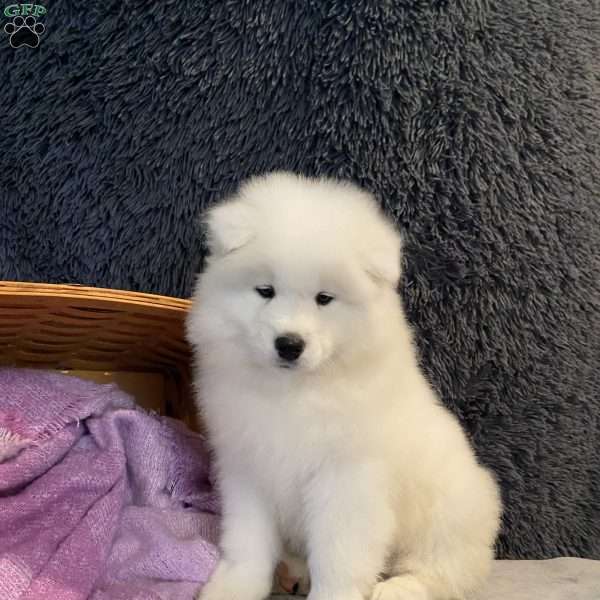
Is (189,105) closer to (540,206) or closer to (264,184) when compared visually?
(264,184)

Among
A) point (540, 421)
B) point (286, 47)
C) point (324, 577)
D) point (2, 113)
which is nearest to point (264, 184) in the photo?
point (286, 47)

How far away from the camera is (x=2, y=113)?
6.41 feet

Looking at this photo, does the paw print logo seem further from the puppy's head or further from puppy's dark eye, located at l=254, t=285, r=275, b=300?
puppy's dark eye, located at l=254, t=285, r=275, b=300

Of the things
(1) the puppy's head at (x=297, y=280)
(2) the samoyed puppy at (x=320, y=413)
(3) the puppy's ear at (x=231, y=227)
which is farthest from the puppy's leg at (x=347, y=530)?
(3) the puppy's ear at (x=231, y=227)

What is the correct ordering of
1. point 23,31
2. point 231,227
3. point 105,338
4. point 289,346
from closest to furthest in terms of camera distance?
point 289,346 < point 231,227 < point 105,338 < point 23,31

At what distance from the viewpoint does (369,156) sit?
1953 millimetres

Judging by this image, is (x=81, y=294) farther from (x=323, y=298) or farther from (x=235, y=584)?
(x=235, y=584)

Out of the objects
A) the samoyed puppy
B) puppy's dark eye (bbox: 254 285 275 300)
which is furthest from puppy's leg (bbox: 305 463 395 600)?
puppy's dark eye (bbox: 254 285 275 300)

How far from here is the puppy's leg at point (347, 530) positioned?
50.5 inches

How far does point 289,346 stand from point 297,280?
0.41ft

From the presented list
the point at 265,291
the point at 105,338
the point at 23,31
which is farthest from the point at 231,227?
the point at 23,31

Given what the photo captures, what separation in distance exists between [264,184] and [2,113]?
35.8 inches

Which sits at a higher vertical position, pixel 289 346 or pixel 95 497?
pixel 289 346

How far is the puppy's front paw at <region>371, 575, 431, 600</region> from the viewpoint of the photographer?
134cm
